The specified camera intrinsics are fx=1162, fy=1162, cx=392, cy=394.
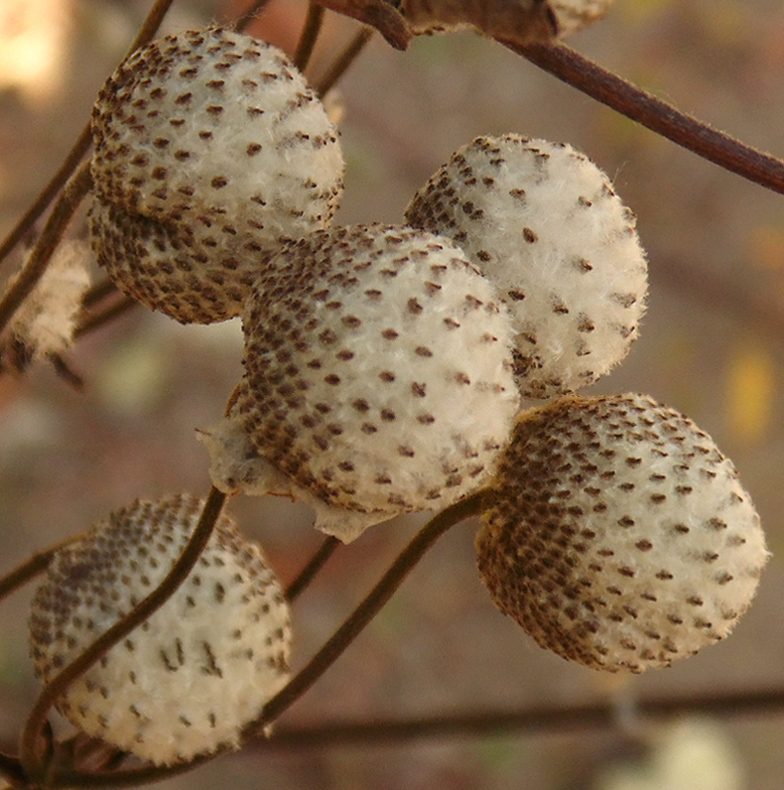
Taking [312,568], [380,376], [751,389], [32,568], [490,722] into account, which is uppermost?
[380,376]

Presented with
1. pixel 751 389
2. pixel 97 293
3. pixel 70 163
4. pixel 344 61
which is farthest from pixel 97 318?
pixel 751 389

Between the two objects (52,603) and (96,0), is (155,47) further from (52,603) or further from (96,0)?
(96,0)

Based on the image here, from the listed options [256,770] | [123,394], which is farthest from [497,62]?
[256,770]

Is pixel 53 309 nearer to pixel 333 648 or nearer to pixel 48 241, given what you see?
pixel 48 241

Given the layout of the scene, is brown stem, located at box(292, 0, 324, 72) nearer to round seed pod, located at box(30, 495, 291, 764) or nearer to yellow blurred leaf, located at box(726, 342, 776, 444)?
round seed pod, located at box(30, 495, 291, 764)

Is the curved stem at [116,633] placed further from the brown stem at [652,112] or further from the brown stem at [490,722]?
the brown stem at [490,722]

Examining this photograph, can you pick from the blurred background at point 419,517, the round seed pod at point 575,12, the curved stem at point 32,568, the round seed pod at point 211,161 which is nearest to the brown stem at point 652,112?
the round seed pod at point 575,12

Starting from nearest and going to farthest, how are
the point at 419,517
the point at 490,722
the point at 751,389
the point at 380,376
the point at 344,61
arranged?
the point at 380,376, the point at 344,61, the point at 490,722, the point at 419,517, the point at 751,389
